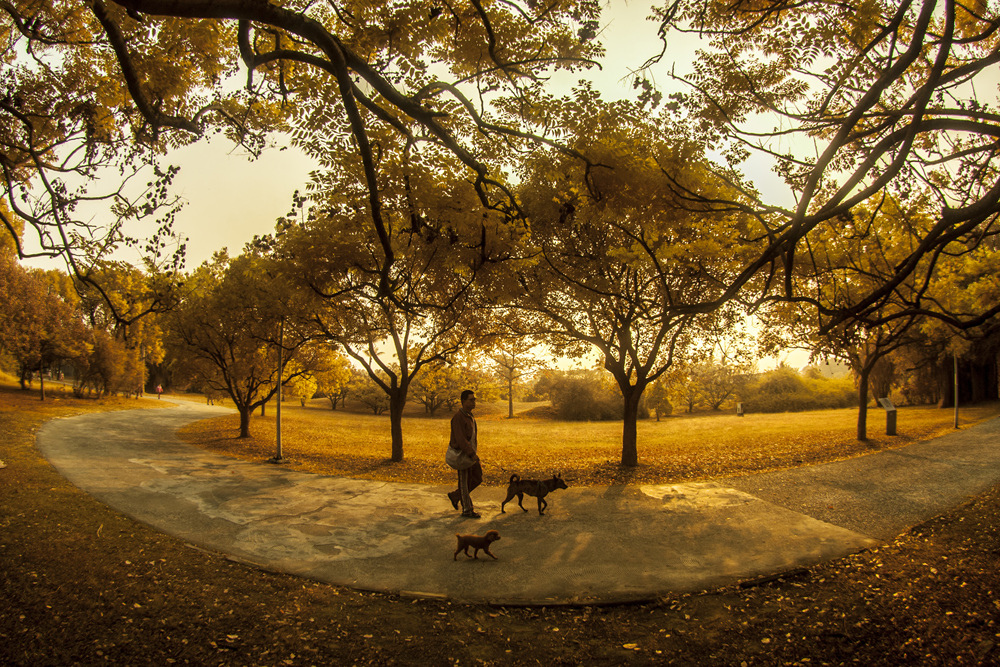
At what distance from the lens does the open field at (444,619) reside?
13.2ft

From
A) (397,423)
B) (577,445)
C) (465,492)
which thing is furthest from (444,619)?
(577,445)

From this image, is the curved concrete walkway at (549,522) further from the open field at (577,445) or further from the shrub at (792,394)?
the shrub at (792,394)

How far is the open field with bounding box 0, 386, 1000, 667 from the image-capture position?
4031mm

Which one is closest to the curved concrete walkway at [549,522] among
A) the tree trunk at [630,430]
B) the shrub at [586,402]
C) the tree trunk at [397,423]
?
the tree trunk at [630,430]

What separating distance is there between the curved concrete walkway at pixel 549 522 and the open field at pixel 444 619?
0.40m

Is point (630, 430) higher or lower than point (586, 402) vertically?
higher

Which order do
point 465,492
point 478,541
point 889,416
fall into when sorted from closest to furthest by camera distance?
point 478,541 → point 465,492 → point 889,416

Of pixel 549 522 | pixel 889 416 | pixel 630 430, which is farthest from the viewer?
pixel 889 416

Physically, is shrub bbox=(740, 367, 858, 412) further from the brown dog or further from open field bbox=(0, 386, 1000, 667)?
the brown dog

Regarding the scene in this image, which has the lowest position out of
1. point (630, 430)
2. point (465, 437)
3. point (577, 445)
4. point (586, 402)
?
point (577, 445)

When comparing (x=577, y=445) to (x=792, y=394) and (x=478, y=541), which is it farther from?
(x=792, y=394)

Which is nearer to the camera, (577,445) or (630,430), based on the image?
(630,430)

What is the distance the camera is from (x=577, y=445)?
2197cm

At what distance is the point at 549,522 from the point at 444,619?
3.55 metres
